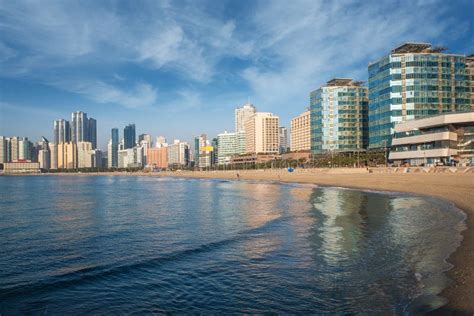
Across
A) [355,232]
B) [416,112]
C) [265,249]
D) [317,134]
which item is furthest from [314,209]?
[317,134]

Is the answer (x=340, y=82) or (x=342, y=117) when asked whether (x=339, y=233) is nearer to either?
(x=342, y=117)

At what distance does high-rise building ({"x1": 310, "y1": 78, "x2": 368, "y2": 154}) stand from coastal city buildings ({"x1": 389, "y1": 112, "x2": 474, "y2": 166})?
1414 inches

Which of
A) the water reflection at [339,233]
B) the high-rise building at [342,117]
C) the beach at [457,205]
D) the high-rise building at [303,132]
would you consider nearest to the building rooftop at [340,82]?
the high-rise building at [342,117]

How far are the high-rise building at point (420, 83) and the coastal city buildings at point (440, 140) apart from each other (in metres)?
9.53

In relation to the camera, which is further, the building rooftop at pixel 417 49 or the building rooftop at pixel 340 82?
the building rooftop at pixel 340 82

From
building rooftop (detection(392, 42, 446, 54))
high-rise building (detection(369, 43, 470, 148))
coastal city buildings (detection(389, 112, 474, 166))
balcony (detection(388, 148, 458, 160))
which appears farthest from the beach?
building rooftop (detection(392, 42, 446, 54))

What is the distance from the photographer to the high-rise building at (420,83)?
298ft

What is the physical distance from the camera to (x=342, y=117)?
4719 inches

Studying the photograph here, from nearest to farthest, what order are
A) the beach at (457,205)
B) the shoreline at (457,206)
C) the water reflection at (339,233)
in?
the shoreline at (457,206) < the beach at (457,205) < the water reflection at (339,233)

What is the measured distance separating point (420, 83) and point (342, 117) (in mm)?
31385

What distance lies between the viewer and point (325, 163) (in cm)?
11619

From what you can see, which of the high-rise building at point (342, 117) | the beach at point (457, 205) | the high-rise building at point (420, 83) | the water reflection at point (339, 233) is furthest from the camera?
the high-rise building at point (342, 117)

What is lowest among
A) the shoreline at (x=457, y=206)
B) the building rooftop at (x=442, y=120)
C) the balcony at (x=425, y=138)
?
the shoreline at (x=457, y=206)

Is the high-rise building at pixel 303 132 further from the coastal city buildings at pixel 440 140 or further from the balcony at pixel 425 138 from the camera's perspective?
the coastal city buildings at pixel 440 140
